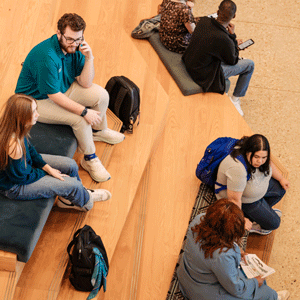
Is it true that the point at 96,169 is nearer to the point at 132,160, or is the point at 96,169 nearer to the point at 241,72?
the point at 132,160

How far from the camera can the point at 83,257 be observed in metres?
2.64

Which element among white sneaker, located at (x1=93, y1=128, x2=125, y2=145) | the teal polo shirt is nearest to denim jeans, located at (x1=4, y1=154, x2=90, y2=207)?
the teal polo shirt

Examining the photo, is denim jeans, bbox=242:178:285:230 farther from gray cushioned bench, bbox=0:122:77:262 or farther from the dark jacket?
gray cushioned bench, bbox=0:122:77:262

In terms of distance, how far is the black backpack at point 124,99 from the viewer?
3.46 metres

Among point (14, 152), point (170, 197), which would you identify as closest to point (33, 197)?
point (14, 152)

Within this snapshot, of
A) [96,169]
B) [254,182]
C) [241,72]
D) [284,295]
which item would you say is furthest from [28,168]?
[241,72]

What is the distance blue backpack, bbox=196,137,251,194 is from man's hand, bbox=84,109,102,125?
968mm

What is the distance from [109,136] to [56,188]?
0.93m

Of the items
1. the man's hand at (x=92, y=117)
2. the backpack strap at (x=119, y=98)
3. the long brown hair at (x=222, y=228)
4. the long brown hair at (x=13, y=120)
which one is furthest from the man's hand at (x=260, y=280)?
the long brown hair at (x=13, y=120)

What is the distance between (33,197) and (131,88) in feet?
4.22

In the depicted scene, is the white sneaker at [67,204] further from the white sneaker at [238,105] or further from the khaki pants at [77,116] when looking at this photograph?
the white sneaker at [238,105]

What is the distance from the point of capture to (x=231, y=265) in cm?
260

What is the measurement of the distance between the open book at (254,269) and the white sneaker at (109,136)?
1.43 metres

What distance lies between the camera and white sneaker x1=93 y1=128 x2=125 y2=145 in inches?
136
